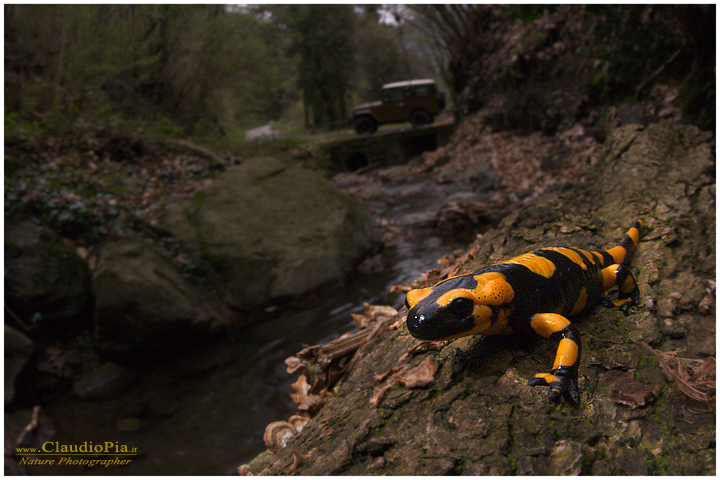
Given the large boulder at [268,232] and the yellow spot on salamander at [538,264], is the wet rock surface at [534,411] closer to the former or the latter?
the yellow spot on salamander at [538,264]

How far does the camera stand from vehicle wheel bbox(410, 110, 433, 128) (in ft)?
62.4

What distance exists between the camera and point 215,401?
464 cm

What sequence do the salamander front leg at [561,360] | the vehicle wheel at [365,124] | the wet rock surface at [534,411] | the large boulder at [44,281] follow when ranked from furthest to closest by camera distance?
1. the vehicle wheel at [365,124]
2. the large boulder at [44,281]
3. the salamander front leg at [561,360]
4. the wet rock surface at [534,411]

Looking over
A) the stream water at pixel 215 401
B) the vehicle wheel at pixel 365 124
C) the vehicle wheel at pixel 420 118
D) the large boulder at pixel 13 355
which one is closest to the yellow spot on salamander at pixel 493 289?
the stream water at pixel 215 401

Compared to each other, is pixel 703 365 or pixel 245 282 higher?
pixel 703 365

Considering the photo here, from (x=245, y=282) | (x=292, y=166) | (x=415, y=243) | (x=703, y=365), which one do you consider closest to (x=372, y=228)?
(x=415, y=243)

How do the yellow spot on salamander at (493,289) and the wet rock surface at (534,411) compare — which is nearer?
the wet rock surface at (534,411)

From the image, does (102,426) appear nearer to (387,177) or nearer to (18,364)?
(18,364)

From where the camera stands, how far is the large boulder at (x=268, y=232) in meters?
6.26

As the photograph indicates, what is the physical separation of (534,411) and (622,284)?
976 millimetres

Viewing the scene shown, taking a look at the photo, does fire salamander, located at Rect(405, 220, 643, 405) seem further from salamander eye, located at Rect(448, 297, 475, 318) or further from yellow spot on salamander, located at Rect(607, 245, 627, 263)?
yellow spot on salamander, located at Rect(607, 245, 627, 263)

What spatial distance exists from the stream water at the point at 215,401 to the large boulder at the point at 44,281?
43.6 inches

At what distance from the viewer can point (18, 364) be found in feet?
15.7

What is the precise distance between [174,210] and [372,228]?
132 inches
